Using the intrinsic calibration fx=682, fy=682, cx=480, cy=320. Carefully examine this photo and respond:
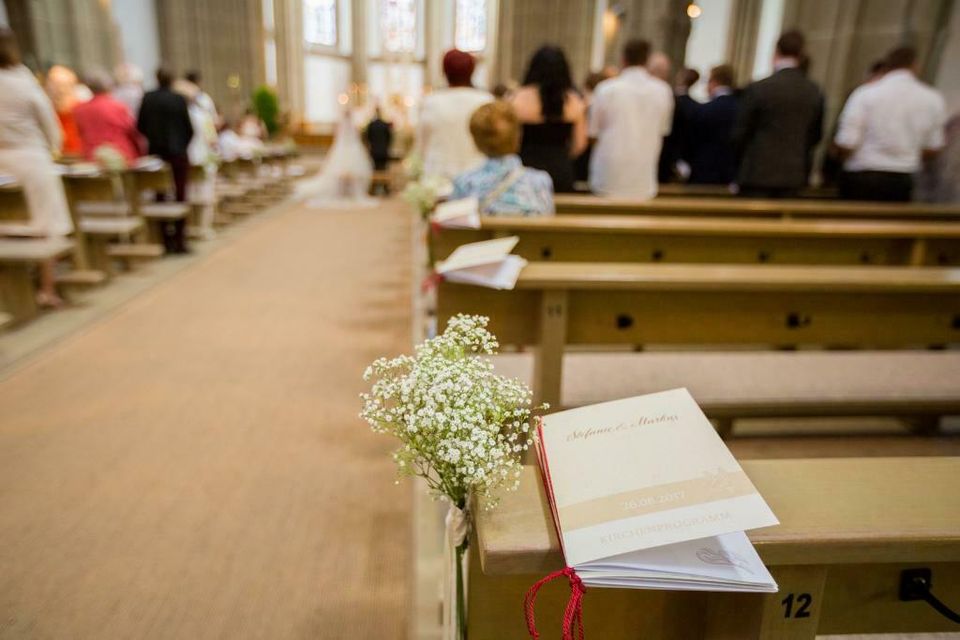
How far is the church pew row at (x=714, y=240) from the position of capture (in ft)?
10.0

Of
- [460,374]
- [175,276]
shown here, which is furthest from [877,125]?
[175,276]

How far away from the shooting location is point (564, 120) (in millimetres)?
3861

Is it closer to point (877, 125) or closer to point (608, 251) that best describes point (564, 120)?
point (608, 251)

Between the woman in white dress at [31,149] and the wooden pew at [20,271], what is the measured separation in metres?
0.22

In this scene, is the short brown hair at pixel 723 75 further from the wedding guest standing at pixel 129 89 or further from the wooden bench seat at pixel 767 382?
the wedding guest standing at pixel 129 89

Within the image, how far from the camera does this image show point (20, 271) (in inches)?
162

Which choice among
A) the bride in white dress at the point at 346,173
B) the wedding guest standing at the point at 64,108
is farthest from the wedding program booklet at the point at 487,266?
the bride in white dress at the point at 346,173

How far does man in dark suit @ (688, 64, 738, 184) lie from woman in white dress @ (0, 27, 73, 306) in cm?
455

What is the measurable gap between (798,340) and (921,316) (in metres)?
0.44

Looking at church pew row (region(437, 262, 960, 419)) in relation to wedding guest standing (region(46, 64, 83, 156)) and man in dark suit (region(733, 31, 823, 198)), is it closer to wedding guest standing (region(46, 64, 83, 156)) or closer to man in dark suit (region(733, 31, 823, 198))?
man in dark suit (region(733, 31, 823, 198))

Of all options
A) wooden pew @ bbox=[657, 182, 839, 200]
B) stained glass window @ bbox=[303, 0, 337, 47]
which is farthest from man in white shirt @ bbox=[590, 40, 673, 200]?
stained glass window @ bbox=[303, 0, 337, 47]

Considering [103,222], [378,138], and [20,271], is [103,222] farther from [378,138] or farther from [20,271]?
[378,138]

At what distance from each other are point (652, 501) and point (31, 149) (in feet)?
15.8

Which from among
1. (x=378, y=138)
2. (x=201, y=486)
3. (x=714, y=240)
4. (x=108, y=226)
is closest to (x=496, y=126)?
(x=714, y=240)
